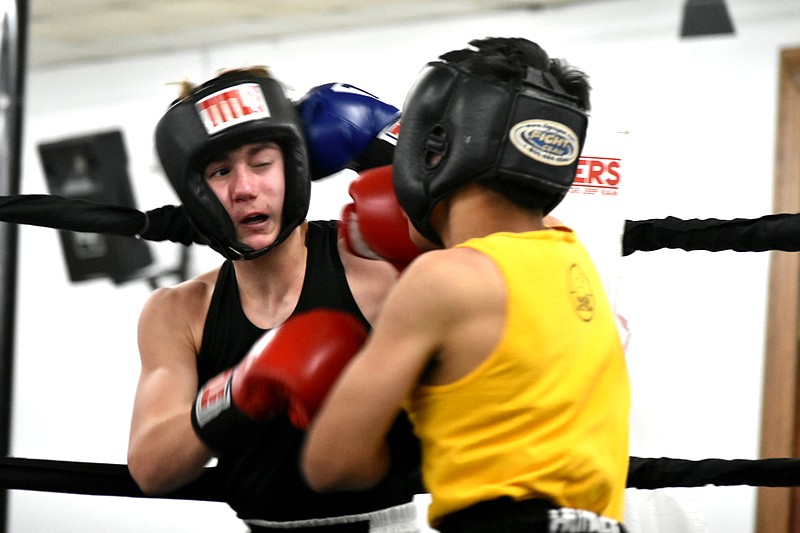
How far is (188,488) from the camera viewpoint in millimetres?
1469

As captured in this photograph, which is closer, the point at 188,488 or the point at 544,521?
the point at 544,521

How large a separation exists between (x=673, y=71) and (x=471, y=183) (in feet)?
8.98

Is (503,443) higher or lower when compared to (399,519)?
higher

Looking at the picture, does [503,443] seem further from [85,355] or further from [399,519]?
A: [85,355]

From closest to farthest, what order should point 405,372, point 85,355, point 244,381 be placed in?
point 405,372
point 244,381
point 85,355

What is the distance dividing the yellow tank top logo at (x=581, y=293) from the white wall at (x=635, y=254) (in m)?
1.22

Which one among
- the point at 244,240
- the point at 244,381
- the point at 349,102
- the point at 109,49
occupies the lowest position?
the point at 244,381

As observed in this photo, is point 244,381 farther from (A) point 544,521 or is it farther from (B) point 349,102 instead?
(B) point 349,102

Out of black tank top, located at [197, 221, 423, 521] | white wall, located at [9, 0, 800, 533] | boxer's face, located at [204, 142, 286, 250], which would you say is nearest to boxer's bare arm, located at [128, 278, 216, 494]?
black tank top, located at [197, 221, 423, 521]

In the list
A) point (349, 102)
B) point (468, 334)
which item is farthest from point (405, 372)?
point (349, 102)

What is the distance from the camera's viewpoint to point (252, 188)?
55.9 inches

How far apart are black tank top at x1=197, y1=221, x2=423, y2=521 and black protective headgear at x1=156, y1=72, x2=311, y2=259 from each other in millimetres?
110

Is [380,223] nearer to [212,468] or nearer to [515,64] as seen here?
[515,64]

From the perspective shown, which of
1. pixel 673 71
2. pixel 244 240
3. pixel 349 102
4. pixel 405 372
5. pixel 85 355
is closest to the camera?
pixel 405 372
